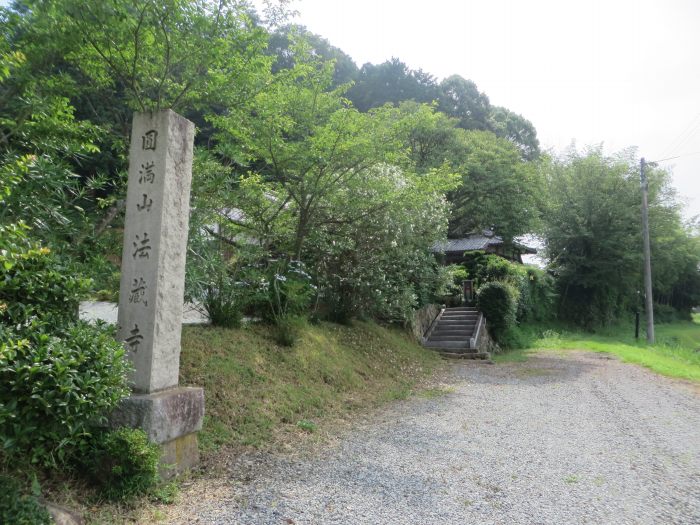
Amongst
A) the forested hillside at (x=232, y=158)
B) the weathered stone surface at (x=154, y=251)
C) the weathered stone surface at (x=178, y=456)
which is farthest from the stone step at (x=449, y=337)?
the weathered stone surface at (x=154, y=251)

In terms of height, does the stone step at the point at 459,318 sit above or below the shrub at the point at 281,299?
below

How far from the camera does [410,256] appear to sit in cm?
1238

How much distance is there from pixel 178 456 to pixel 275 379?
2.74 m

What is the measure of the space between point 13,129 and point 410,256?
941 cm

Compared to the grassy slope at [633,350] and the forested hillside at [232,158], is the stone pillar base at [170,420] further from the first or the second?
the grassy slope at [633,350]

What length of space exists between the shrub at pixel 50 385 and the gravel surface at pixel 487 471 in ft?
3.57

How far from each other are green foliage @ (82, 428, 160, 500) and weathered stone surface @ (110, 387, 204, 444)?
0.16m

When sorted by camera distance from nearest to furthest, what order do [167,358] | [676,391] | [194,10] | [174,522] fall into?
1. [174,522]
2. [167,358]
3. [194,10]
4. [676,391]

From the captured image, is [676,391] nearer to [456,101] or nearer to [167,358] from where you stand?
[167,358]

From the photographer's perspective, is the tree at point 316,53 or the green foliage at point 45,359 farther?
the tree at point 316,53

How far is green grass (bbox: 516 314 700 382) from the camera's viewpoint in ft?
43.3

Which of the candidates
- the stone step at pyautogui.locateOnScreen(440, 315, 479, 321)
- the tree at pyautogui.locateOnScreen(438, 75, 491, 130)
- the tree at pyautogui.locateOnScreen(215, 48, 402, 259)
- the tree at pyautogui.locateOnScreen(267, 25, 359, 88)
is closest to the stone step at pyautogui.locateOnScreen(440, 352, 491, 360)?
the stone step at pyautogui.locateOnScreen(440, 315, 479, 321)

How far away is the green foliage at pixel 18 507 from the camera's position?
2562 millimetres

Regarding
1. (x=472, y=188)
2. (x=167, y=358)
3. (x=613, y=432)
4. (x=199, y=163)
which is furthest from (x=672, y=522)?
(x=472, y=188)
